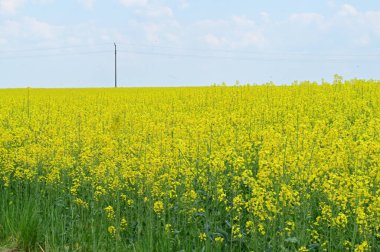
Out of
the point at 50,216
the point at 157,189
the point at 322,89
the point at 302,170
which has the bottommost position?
the point at 50,216

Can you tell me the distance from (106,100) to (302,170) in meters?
16.9

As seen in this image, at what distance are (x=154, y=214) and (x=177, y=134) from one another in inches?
84.4

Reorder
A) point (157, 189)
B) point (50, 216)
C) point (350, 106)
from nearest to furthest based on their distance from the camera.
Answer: point (157, 189) → point (50, 216) → point (350, 106)

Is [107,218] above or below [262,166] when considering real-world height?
below

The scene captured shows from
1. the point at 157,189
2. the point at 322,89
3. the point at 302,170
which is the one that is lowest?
the point at 157,189

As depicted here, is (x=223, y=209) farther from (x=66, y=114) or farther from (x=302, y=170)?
(x=66, y=114)

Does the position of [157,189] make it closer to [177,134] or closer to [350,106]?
[177,134]

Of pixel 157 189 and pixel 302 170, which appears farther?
pixel 157 189

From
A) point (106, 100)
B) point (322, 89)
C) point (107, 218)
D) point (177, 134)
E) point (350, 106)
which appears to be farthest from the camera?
point (106, 100)

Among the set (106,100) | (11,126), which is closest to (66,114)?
(11,126)

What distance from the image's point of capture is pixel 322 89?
1672 centimetres

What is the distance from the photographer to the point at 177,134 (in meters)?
8.51

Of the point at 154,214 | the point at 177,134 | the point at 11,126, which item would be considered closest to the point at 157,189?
the point at 154,214

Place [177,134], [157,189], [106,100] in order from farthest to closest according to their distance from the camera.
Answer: [106,100]
[177,134]
[157,189]
